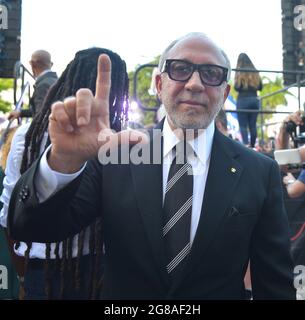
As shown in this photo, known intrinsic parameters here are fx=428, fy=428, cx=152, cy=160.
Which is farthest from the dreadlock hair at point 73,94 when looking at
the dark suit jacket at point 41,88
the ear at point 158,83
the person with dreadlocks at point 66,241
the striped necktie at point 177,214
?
the dark suit jacket at point 41,88

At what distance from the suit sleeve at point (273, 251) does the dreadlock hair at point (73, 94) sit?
714mm

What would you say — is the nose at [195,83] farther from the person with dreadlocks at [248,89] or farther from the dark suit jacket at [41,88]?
the person with dreadlocks at [248,89]

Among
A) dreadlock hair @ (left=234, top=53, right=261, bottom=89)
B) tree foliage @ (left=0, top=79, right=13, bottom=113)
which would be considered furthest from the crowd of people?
tree foliage @ (left=0, top=79, right=13, bottom=113)

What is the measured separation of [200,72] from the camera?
1.84 m

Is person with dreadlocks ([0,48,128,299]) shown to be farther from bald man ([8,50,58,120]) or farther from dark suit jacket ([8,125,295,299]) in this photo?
bald man ([8,50,58,120])

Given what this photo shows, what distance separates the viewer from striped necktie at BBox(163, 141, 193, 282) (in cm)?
170

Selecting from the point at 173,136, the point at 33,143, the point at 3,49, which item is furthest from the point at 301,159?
the point at 3,49

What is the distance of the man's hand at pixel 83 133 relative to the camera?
134cm

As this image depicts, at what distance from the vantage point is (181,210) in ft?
5.68

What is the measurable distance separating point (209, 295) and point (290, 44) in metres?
5.45

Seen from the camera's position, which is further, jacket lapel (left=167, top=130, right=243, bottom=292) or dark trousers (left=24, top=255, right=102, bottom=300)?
dark trousers (left=24, top=255, right=102, bottom=300)

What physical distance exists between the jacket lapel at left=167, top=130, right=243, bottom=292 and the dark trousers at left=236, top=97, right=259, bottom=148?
4624mm

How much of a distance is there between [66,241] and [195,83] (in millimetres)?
918
